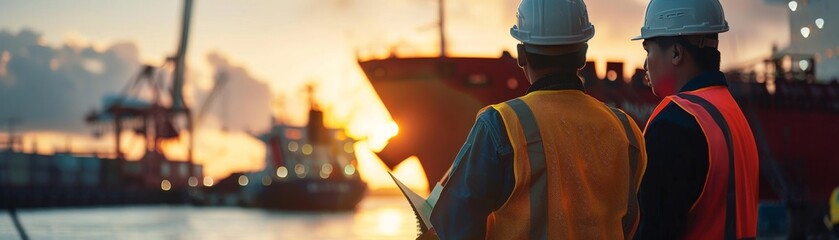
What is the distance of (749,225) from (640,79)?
99.8 ft

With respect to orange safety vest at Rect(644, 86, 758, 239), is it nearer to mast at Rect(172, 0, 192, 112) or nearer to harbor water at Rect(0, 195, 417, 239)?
harbor water at Rect(0, 195, 417, 239)

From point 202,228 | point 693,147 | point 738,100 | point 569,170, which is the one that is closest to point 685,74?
point 693,147

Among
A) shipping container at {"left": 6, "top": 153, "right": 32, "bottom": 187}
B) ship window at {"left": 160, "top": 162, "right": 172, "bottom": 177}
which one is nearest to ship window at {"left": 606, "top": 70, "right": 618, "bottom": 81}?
ship window at {"left": 160, "top": 162, "right": 172, "bottom": 177}

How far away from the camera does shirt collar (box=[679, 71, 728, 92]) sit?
3252 millimetres

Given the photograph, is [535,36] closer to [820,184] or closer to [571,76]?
[571,76]

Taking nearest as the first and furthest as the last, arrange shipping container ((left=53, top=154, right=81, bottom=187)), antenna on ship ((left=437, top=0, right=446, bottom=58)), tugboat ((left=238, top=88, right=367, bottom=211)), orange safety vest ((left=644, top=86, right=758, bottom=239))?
orange safety vest ((left=644, top=86, right=758, bottom=239)) → antenna on ship ((left=437, top=0, right=446, bottom=58)) → tugboat ((left=238, top=88, right=367, bottom=211)) → shipping container ((left=53, top=154, right=81, bottom=187))

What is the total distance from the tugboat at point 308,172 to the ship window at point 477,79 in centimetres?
5472

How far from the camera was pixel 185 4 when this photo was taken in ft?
348

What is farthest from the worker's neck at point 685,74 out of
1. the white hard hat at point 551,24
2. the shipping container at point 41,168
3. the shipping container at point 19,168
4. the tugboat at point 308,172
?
the shipping container at point 41,168

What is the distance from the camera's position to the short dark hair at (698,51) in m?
3.27

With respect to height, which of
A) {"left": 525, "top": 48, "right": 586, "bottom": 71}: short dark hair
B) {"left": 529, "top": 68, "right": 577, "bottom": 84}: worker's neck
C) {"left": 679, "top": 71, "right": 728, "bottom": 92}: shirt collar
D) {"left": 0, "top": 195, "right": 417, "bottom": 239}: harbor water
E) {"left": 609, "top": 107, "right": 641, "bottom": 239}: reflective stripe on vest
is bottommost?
{"left": 0, "top": 195, "right": 417, "bottom": 239}: harbor water

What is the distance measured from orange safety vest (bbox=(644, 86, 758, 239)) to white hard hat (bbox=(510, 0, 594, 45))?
36cm

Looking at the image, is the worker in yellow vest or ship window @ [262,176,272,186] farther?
ship window @ [262,176,272,186]

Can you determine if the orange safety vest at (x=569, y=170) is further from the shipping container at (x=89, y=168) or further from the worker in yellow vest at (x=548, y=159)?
the shipping container at (x=89, y=168)
